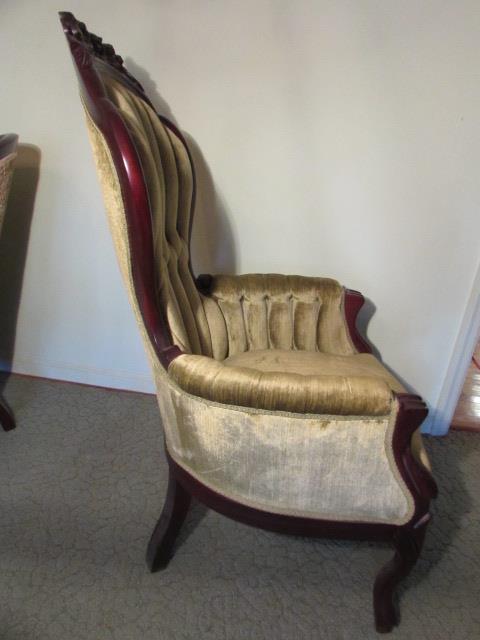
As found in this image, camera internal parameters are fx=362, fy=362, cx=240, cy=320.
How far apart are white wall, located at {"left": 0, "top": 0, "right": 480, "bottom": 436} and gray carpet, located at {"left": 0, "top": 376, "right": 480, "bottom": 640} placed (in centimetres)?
55

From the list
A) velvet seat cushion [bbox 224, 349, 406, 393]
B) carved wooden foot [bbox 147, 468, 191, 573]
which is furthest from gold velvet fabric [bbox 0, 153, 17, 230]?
carved wooden foot [bbox 147, 468, 191, 573]

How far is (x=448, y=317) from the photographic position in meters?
1.09

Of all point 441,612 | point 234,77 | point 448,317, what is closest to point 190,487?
point 441,612

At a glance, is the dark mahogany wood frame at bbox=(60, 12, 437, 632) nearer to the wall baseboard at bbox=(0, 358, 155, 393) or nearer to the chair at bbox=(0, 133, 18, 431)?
the chair at bbox=(0, 133, 18, 431)

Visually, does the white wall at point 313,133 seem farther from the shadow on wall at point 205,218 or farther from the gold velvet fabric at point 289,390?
the gold velvet fabric at point 289,390

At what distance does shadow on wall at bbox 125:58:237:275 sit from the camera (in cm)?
99

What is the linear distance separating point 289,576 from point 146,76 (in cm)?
130

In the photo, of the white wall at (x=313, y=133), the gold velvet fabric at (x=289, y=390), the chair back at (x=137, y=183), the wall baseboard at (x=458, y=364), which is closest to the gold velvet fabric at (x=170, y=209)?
the chair back at (x=137, y=183)

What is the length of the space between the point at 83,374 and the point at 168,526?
850mm

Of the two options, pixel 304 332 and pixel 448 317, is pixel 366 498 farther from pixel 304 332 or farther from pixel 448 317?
pixel 448 317

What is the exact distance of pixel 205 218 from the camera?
3.68 feet

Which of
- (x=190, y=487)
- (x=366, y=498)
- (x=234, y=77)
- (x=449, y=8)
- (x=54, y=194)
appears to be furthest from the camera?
(x=54, y=194)

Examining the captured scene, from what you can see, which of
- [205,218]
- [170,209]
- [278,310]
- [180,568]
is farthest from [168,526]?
[205,218]

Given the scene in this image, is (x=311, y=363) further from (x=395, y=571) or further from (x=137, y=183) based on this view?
(x=137, y=183)
